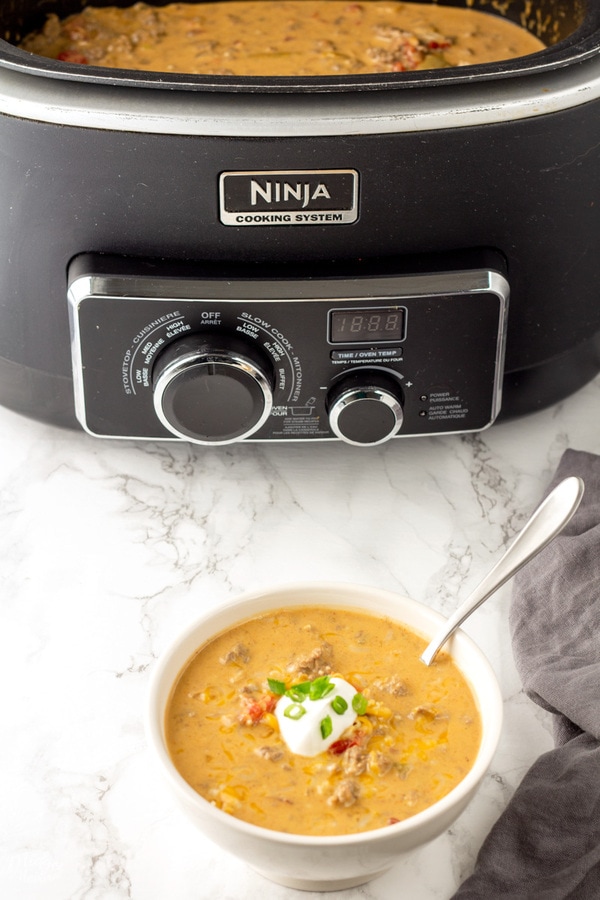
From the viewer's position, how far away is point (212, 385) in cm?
111

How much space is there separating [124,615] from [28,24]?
0.75 metres

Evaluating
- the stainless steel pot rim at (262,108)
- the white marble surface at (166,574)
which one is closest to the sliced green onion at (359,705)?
the white marble surface at (166,574)

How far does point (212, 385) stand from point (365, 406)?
0.16 m

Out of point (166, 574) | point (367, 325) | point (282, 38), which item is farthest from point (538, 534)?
point (282, 38)

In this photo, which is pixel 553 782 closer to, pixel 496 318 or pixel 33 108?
pixel 496 318

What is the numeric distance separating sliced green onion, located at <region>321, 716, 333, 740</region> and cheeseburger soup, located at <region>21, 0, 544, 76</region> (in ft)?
2.58

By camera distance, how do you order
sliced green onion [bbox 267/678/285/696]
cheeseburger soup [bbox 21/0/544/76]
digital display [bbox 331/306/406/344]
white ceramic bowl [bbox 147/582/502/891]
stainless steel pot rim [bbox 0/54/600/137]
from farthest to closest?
cheeseburger soup [bbox 21/0/544/76]
digital display [bbox 331/306/406/344]
stainless steel pot rim [bbox 0/54/600/137]
sliced green onion [bbox 267/678/285/696]
white ceramic bowl [bbox 147/582/502/891]

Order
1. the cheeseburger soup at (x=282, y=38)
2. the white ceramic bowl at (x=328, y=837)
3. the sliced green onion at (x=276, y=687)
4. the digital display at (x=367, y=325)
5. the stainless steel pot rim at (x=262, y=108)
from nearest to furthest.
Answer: the white ceramic bowl at (x=328, y=837) → the sliced green onion at (x=276, y=687) → the stainless steel pot rim at (x=262, y=108) → the digital display at (x=367, y=325) → the cheeseburger soup at (x=282, y=38)

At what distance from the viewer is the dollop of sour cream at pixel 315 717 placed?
2.74 feet

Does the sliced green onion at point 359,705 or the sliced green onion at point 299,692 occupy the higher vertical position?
the sliced green onion at point 299,692

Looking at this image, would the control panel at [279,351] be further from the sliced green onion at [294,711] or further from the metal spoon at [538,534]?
the sliced green onion at [294,711]

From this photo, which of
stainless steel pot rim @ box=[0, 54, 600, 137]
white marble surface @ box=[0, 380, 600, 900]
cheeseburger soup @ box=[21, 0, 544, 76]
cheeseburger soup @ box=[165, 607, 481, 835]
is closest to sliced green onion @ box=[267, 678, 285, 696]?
cheeseburger soup @ box=[165, 607, 481, 835]

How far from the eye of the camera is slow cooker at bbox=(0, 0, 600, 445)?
3.37 feet

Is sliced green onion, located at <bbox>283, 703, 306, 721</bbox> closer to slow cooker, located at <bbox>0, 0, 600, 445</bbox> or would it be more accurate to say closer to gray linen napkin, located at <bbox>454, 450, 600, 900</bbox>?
gray linen napkin, located at <bbox>454, 450, 600, 900</bbox>
